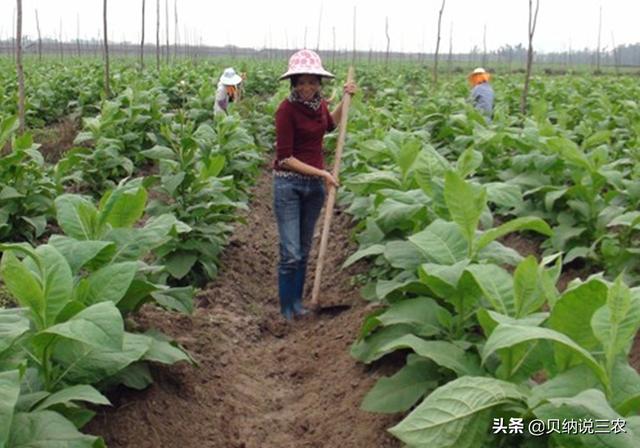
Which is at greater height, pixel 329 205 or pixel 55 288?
pixel 55 288

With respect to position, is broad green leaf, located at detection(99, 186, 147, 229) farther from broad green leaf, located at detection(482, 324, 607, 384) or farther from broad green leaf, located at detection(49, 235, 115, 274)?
broad green leaf, located at detection(482, 324, 607, 384)

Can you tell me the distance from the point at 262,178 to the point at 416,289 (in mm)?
7657

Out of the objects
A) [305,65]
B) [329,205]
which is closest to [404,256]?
[329,205]

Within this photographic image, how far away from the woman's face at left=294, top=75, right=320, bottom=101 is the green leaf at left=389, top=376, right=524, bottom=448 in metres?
3.54

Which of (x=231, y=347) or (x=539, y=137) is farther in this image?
(x=539, y=137)

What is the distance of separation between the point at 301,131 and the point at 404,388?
2881mm

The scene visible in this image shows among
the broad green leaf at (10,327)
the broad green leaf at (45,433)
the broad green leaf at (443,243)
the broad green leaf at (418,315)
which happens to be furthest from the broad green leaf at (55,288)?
the broad green leaf at (443,243)

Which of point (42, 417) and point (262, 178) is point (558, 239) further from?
point (262, 178)

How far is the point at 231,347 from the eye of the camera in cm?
487

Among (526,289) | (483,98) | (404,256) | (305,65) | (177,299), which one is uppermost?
(305,65)

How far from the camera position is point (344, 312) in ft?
18.2

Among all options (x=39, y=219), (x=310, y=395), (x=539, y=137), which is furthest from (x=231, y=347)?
(x=539, y=137)

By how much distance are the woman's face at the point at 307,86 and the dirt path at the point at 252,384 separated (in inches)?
57.9

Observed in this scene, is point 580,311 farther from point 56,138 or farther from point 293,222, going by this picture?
point 56,138
